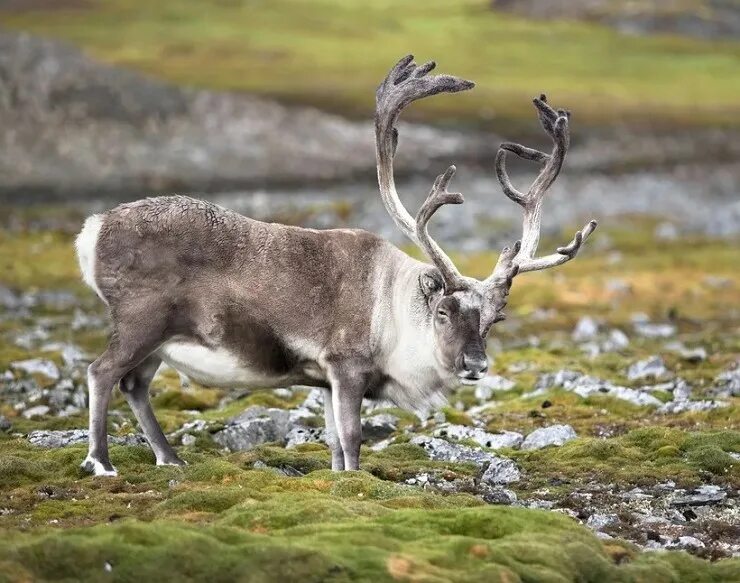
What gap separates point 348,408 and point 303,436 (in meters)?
3.74

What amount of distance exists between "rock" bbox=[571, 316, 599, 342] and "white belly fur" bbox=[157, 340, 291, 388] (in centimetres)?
1968

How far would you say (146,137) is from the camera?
78.8 metres

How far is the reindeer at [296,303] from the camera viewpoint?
657 inches

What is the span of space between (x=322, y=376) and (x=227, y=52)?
8513 centimetres

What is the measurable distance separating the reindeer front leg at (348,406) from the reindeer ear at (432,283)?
1387 millimetres

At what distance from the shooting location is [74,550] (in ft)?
38.9

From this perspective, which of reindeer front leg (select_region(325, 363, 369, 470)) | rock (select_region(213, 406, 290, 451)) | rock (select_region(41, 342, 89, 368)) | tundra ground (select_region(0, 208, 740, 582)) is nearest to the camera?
tundra ground (select_region(0, 208, 740, 582))

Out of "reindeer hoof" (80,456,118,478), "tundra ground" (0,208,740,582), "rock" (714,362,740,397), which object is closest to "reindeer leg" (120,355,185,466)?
"tundra ground" (0,208,740,582)

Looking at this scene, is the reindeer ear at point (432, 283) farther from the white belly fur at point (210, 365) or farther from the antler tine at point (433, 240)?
the white belly fur at point (210, 365)

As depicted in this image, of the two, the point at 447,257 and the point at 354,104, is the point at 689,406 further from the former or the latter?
the point at 354,104

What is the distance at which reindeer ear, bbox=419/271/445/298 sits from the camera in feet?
55.9

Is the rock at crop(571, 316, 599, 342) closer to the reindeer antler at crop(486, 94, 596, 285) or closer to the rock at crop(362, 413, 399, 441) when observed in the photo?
the rock at crop(362, 413, 399, 441)

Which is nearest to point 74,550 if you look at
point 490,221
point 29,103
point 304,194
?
point 490,221

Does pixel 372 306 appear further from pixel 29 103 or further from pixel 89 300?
pixel 29 103
